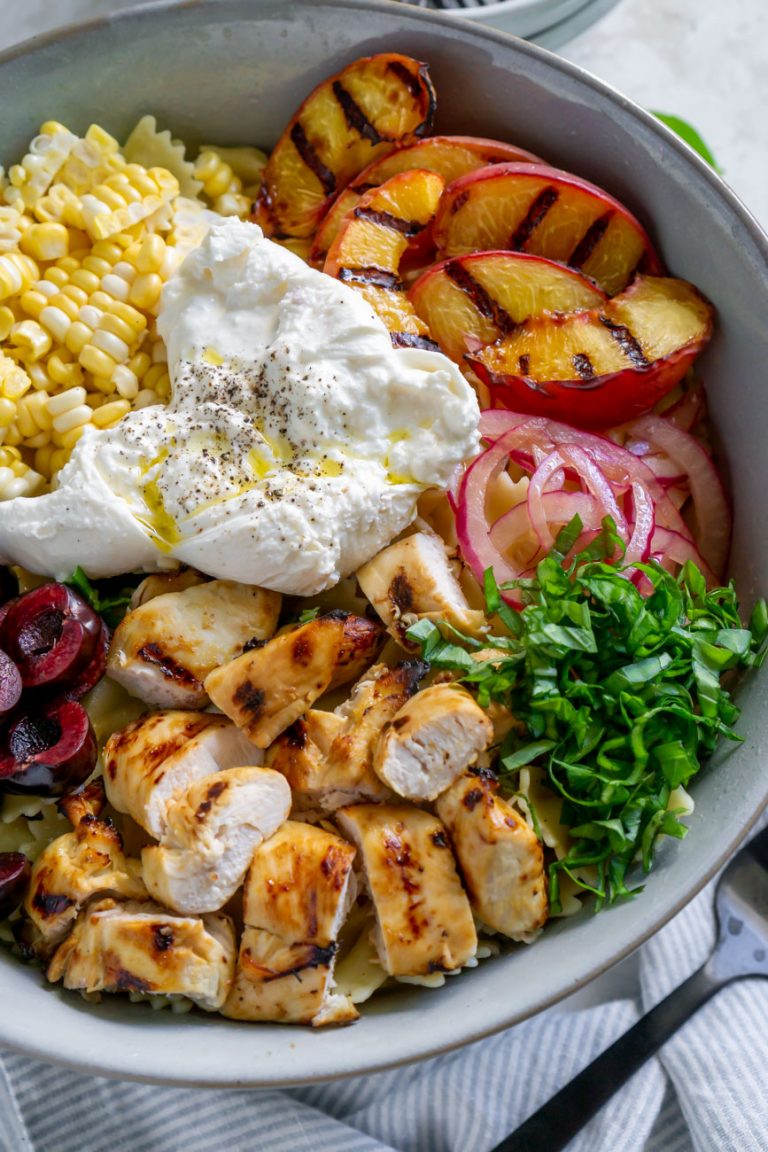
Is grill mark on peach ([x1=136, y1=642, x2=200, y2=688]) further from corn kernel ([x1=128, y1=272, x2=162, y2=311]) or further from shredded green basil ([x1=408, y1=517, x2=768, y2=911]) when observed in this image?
corn kernel ([x1=128, y1=272, x2=162, y2=311])

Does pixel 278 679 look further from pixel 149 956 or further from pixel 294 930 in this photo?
pixel 149 956

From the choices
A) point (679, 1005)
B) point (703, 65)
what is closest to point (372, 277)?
point (703, 65)

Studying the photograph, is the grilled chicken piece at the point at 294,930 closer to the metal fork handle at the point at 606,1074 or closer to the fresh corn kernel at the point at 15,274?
the metal fork handle at the point at 606,1074

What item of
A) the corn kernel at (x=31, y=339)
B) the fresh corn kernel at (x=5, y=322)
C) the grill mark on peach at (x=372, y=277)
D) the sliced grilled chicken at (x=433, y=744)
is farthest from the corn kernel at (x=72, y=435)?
the sliced grilled chicken at (x=433, y=744)

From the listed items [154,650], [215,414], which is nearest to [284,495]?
[215,414]

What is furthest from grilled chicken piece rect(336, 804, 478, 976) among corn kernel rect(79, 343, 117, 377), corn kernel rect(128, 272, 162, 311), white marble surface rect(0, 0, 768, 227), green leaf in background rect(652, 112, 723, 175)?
white marble surface rect(0, 0, 768, 227)

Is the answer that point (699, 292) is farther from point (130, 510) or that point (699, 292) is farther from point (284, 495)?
point (130, 510)
